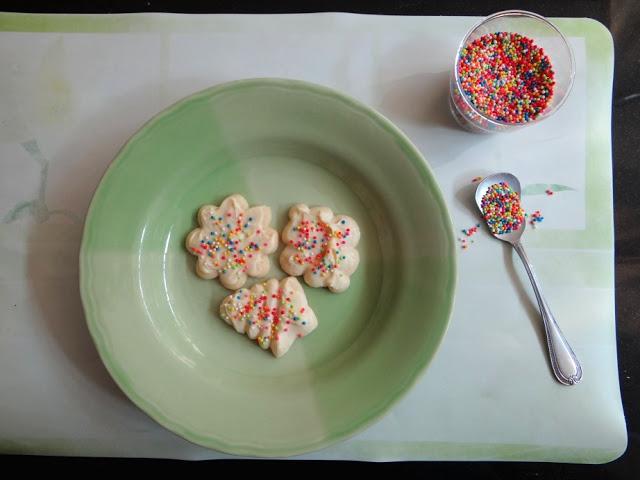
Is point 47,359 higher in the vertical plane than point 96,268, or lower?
lower

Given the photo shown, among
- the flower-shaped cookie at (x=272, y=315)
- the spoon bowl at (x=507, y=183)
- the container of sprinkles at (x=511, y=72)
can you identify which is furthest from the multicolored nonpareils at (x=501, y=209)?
the flower-shaped cookie at (x=272, y=315)

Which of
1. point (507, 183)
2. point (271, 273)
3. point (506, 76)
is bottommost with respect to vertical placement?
point (271, 273)

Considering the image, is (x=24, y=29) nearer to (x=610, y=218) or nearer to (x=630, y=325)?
(x=610, y=218)

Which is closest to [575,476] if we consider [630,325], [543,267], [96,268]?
[630,325]

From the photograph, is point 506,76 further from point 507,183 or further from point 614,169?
A: point 614,169

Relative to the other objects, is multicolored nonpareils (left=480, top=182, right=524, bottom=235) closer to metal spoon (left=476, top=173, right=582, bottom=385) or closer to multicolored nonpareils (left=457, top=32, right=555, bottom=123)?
metal spoon (left=476, top=173, right=582, bottom=385)

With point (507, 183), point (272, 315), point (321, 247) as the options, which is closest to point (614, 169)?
point (507, 183)

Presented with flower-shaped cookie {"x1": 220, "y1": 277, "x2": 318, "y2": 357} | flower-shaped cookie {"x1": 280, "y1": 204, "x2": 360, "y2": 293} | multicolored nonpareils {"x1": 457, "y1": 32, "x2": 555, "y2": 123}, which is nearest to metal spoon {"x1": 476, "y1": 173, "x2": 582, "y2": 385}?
multicolored nonpareils {"x1": 457, "y1": 32, "x2": 555, "y2": 123}
